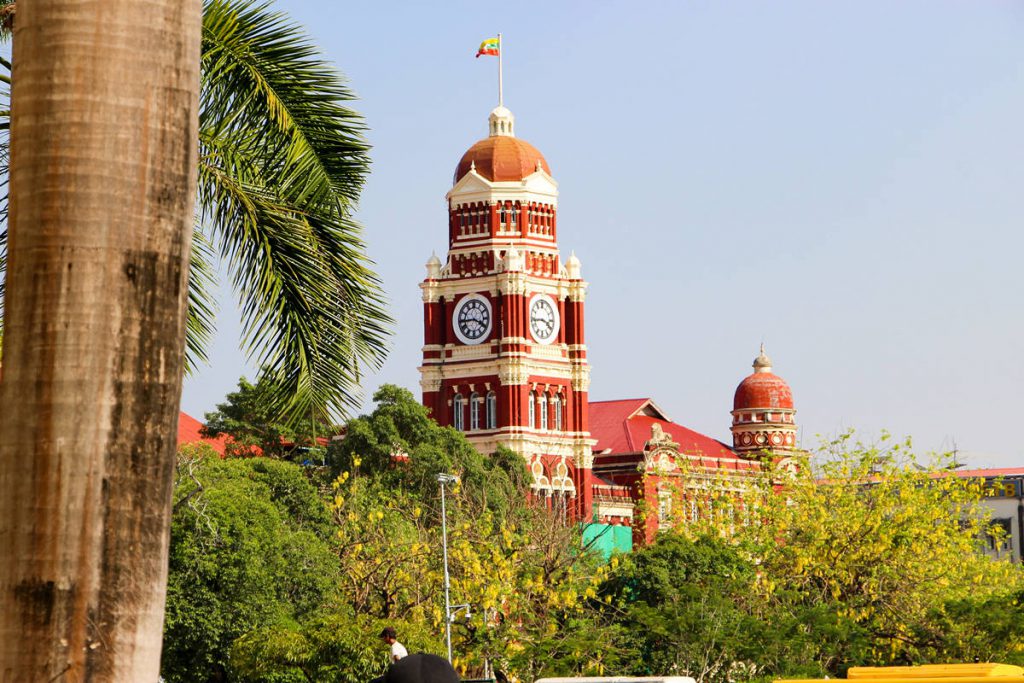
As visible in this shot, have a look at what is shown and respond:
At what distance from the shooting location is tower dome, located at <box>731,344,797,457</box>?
9494 cm

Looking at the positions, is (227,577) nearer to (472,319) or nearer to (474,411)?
(474,411)

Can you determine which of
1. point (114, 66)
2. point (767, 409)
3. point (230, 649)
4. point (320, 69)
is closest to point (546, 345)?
point (767, 409)

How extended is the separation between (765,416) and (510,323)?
74.3ft

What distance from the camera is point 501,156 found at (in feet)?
266

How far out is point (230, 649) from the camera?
3453 centimetres

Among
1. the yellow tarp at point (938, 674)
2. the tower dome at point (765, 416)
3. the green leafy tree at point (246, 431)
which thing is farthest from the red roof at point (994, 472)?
the yellow tarp at point (938, 674)

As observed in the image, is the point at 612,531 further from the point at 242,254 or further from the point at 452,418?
the point at 242,254

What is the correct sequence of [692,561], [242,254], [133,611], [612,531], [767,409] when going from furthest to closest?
1. [767,409]
2. [612,531]
3. [692,561]
4. [242,254]
5. [133,611]

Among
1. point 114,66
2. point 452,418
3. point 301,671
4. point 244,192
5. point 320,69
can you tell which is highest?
point 452,418

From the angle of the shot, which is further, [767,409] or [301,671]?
[767,409]

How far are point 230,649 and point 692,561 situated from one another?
1305 cm

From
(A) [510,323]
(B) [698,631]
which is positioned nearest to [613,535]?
(A) [510,323]

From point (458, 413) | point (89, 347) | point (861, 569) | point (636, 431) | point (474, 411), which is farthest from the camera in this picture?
point (636, 431)

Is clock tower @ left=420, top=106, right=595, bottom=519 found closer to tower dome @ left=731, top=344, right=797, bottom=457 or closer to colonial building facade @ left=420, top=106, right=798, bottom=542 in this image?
colonial building facade @ left=420, top=106, right=798, bottom=542
